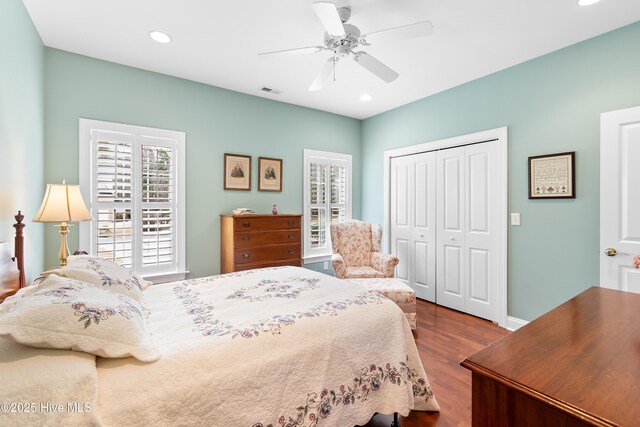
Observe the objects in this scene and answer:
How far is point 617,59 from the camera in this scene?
2.45 meters

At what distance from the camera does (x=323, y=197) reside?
182 inches

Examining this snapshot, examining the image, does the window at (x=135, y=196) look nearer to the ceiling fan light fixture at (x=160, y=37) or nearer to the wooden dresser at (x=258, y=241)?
the wooden dresser at (x=258, y=241)

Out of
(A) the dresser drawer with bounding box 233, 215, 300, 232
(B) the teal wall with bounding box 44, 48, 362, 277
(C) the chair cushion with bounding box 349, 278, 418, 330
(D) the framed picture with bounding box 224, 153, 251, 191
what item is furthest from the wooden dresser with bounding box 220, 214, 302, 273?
(C) the chair cushion with bounding box 349, 278, 418, 330

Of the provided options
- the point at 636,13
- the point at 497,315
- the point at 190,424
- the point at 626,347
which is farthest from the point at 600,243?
the point at 190,424

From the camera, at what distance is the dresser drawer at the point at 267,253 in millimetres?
3365

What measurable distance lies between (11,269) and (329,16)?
92.2 inches

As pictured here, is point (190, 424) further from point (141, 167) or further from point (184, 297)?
point (141, 167)

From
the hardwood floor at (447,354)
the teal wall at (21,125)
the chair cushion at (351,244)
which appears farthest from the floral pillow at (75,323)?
the chair cushion at (351,244)

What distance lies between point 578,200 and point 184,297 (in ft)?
11.2

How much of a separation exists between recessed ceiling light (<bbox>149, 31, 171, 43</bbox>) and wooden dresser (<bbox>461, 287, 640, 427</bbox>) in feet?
10.3

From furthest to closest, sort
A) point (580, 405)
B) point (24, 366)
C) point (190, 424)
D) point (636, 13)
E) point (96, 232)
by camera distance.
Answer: point (96, 232) → point (636, 13) → point (190, 424) → point (24, 366) → point (580, 405)

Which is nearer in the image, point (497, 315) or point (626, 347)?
point (626, 347)

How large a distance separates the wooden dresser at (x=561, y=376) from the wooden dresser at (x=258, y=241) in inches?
110

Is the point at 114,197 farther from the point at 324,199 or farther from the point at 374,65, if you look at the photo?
the point at 374,65
